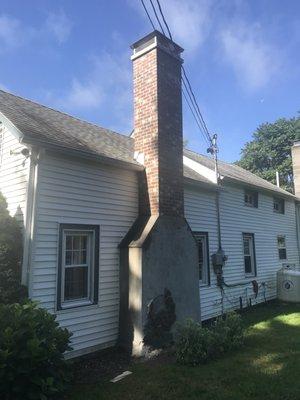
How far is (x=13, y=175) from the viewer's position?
Result: 27.8ft

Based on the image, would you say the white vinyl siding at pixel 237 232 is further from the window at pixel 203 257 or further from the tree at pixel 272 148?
the tree at pixel 272 148

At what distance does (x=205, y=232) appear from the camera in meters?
12.5

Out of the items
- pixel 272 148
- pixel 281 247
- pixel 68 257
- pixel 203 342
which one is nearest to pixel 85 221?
pixel 68 257

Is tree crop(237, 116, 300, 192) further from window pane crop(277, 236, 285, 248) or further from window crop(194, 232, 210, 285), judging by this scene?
window crop(194, 232, 210, 285)

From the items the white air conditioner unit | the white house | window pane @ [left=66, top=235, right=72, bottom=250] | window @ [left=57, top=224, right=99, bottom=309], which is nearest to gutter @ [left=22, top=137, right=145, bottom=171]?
the white house

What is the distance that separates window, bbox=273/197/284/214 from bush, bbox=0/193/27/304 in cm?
1291

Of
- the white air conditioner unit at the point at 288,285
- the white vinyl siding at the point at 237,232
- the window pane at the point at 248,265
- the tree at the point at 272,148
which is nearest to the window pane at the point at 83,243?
the white vinyl siding at the point at 237,232

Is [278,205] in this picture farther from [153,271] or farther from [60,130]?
[60,130]

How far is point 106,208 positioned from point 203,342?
3.67 m

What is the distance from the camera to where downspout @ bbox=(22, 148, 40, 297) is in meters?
7.46

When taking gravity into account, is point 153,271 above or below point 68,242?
below

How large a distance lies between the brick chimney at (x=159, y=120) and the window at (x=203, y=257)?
8.77 ft

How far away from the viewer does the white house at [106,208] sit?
7945 mm

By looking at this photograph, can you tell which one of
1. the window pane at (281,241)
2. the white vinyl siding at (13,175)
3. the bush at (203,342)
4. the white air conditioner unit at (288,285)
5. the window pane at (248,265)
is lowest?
the bush at (203,342)
